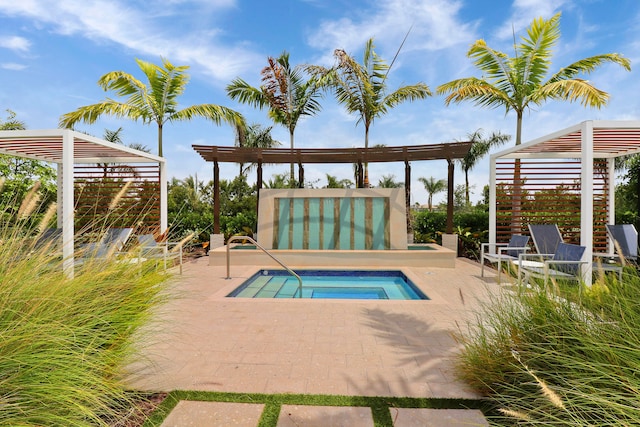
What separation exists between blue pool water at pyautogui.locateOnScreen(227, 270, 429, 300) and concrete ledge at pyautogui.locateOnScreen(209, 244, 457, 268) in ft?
2.12

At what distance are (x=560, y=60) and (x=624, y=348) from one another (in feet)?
41.5

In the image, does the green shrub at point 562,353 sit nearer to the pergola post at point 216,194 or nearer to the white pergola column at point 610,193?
the white pergola column at point 610,193

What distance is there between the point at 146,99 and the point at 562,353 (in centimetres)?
1465

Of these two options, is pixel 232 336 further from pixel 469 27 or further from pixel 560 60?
pixel 560 60

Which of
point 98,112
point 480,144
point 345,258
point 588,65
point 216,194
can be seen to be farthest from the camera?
point 480,144

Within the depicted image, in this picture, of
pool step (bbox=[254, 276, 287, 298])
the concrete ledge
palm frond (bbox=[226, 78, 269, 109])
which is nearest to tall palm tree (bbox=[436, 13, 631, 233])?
the concrete ledge

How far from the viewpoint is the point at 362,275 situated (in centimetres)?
858

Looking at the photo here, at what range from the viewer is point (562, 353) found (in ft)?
6.70

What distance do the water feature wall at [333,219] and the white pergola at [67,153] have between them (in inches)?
138

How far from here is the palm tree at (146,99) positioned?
1233 cm

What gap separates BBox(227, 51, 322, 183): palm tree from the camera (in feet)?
49.9

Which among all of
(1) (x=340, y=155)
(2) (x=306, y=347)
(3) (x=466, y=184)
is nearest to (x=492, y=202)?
(1) (x=340, y=155)

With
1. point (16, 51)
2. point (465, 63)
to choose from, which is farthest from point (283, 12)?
point (465, 63)

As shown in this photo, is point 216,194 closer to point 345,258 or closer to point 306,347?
point 345,258
